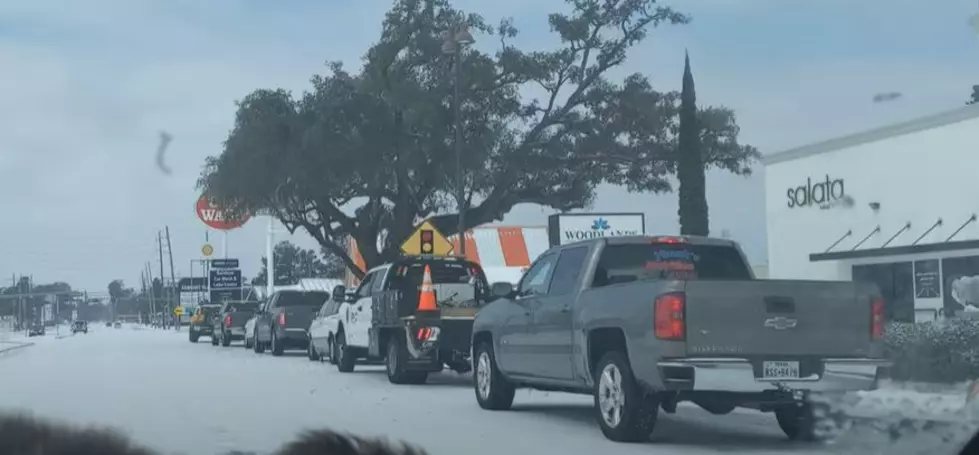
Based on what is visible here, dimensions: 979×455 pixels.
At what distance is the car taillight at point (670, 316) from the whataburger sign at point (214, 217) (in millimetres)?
5920

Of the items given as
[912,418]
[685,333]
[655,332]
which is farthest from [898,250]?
[655,332]

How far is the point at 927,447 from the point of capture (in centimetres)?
467

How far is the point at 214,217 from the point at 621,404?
22.5 feet

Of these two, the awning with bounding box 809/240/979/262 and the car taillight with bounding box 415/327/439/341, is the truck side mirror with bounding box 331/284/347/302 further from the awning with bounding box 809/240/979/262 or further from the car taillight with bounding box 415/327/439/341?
the awning with bounding box 809/240/979/262

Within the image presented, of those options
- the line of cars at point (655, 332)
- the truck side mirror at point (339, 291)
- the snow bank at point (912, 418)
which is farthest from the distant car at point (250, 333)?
the snow bank at point (912, 418)

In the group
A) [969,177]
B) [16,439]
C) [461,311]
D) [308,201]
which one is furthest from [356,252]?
[461,311]

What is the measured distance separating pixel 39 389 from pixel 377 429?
792mm

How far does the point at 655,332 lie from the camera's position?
371 inches

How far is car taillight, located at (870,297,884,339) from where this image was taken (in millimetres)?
5400

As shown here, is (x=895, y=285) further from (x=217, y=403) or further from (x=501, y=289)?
(x=501, y=289)

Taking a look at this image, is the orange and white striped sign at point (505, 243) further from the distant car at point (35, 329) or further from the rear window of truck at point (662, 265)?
the rear window of truck at point (662, 265)

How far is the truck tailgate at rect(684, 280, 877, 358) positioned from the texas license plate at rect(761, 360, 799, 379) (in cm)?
8

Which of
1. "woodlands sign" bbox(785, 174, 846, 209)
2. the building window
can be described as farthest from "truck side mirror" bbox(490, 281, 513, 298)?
"woodlands sign" bbox(785, 174, 846, 209)

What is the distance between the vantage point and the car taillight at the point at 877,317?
17.7 feet
